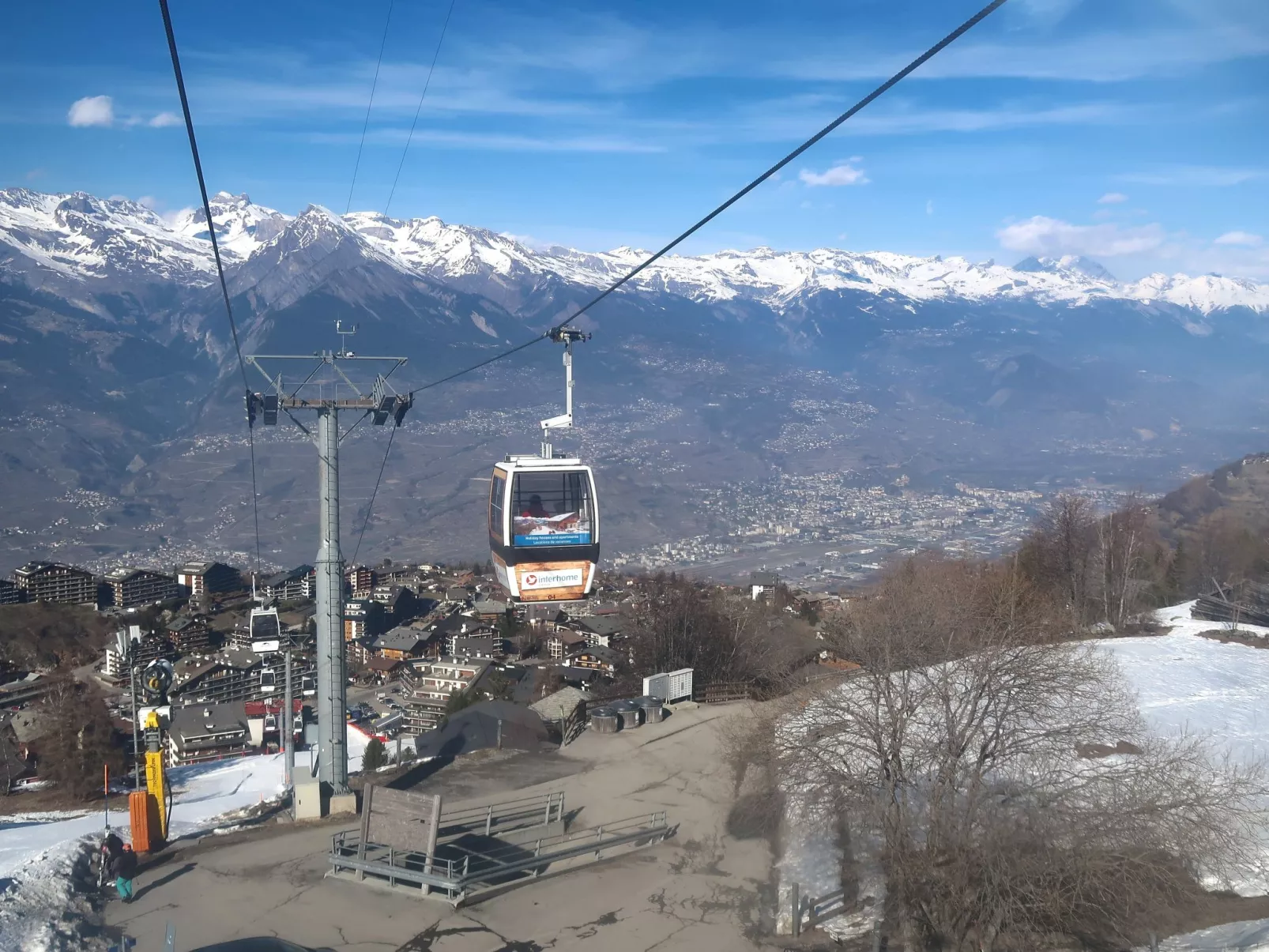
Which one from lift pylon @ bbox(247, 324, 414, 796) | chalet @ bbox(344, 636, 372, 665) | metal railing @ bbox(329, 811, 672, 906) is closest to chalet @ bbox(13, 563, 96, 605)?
chalet @ bbox(344, 636, 372, 665)

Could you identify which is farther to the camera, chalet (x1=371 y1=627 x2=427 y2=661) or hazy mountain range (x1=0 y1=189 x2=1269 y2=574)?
hazy mountain range (x1=0 y1=189 x2=1269 y2=574)

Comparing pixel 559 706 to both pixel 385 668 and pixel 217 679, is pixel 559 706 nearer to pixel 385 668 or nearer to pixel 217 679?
pixel 217 679

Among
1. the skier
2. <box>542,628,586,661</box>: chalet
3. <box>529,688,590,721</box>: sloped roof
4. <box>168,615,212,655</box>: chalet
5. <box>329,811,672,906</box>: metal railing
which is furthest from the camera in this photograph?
<box>168,615,212,655</box>: chalet

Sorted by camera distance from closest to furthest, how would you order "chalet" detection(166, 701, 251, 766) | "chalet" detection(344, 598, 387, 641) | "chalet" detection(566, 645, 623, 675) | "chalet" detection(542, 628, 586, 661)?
"chalet" detection(166, 701, 251, 766)
"chalet" detection(566, 645, 623, 675)
"chalet" detection(542, 628, 586, 661)
"chalet" detection(344, 598, 387, 641)

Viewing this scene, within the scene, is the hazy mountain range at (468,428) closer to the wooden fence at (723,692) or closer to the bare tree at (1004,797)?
the wooden fence at (723,692)

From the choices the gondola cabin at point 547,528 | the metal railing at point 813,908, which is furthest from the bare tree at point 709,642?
the metal railing at point 813,908

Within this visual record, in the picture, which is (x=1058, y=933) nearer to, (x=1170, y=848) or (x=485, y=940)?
(x=1170, y=848)

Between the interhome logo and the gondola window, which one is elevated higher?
the gondola window

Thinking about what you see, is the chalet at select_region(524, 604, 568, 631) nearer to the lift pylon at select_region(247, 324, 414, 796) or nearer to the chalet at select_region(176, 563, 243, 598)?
the chalet at select_region(176, 563, 243, 598)
